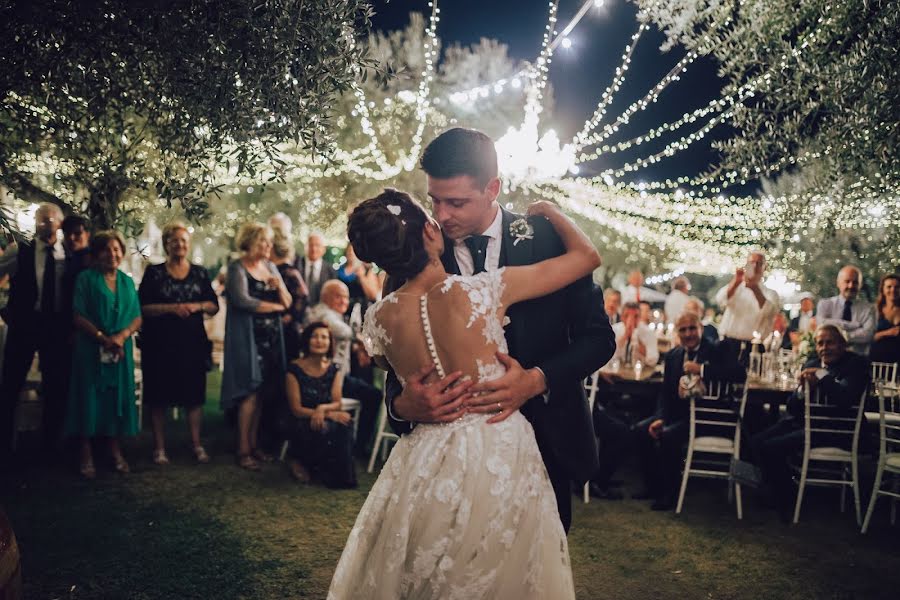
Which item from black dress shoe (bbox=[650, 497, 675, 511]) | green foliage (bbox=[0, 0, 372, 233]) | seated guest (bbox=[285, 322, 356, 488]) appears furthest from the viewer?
seated guest (bbox=[285, 322, 356, 488])

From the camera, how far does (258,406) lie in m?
6.17

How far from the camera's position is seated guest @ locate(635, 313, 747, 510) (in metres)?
5.59

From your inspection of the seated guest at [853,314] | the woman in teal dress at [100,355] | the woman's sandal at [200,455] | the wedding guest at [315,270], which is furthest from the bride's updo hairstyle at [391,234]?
the seated guest at [853,314]

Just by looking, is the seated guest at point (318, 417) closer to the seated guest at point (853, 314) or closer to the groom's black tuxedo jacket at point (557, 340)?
the groom's black tuxedo jacket at point (557, 340)

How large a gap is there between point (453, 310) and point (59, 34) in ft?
6.90

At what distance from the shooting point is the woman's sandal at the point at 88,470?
17.5 ft

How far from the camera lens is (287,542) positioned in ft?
14.0

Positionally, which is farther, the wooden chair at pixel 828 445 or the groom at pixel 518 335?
the wooden chair at pixel 828 445

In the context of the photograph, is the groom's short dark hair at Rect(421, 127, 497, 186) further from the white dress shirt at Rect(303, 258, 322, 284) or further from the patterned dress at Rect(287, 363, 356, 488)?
the white dress shirt at Rect(303, 258, 322, 284)

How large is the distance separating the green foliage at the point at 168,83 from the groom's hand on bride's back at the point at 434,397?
1.52 meters

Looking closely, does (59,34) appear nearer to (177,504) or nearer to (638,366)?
(177,504)

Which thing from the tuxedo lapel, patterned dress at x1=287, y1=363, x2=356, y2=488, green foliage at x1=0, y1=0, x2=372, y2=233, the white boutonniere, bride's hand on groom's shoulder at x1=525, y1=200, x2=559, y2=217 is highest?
green foliage at x1=0, y1=0, x2=372, y2=233

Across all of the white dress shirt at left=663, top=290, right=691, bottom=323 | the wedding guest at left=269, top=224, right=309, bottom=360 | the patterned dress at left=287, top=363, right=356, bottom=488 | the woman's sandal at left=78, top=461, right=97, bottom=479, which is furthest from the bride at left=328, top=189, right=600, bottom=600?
the white dress shirt at left=663, top=290, right=691, bottom=323

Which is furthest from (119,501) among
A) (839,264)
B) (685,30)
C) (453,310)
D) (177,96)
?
(839,264)
